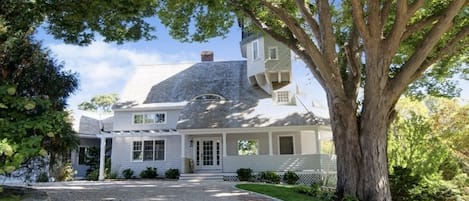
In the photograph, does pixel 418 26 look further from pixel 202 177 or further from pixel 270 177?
pixel 202 177

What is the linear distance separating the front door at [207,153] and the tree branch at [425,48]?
1307 centimetres

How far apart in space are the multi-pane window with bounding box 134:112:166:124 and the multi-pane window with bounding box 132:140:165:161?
128 centimetres

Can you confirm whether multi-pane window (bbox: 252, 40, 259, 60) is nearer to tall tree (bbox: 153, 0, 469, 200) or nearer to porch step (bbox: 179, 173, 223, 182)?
porch step (bbox: 179, 173, 223, 182)

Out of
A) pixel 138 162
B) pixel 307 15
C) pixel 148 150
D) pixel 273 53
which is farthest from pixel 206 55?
pixel 307 15

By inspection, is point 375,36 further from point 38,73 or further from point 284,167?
point 284,167

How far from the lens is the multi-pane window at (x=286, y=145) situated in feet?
69.5

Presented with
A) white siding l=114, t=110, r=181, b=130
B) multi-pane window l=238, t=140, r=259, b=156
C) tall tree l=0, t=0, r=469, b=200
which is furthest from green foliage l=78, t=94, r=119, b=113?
tall tree l=0, t=0, r=469, b=200

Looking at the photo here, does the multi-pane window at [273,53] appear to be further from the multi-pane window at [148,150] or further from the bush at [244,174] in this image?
the multi-pane window at [148,150]

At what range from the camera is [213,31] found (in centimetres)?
1366

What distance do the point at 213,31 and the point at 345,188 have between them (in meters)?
7.37

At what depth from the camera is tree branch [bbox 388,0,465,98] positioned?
9.30 m

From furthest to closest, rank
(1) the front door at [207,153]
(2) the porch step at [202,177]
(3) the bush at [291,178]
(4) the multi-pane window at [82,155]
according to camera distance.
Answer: (4) the multi-pane window at [82,155] → (1) the front door at [207,153] → (2) the porch step at [202,177] → (3) the bush at [291,178]

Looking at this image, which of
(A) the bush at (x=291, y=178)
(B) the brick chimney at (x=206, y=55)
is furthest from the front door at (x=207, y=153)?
(B) the brick chimney at (x=206, y=55)

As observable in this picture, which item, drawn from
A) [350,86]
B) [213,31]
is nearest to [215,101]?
[213,31]
